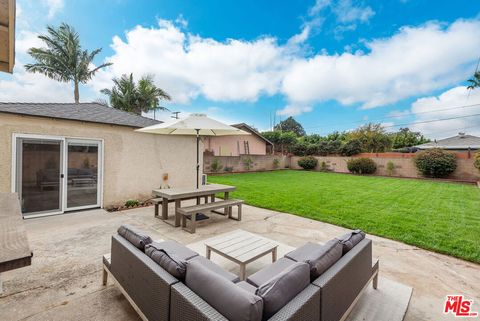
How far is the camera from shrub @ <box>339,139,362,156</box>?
1983 centimetres

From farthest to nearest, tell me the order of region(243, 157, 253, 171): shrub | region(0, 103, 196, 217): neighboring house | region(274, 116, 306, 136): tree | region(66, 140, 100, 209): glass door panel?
region(274, 116, 306, 136): tree
region(243, 157, 253, 171): shrub
region(66, 140, 100, 209): glass door panel
region(0, 103, 196, 217): neighboring house

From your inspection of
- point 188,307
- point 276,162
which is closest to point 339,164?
point 276,162

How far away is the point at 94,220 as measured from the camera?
223 inches

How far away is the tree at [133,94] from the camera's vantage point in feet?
69.8

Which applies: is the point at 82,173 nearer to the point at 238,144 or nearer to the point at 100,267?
the point at 100,267

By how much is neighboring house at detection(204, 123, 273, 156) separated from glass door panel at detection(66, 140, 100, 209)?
465 inches

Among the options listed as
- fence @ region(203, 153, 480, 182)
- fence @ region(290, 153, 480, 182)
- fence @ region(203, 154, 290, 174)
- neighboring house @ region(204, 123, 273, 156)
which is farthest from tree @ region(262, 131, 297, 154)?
fence @ region(290, 153, 480, 182)

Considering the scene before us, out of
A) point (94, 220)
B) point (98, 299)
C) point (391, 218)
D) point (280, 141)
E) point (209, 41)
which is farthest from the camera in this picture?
point (280, 141)

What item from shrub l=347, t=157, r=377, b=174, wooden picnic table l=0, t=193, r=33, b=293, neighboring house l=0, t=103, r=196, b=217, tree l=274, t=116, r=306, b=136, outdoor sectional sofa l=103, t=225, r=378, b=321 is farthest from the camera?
tree l=274, t=116, r=306, b=136

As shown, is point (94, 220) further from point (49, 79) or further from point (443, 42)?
point (49, 79)

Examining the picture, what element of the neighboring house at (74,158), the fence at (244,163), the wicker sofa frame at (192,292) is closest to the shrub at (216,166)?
the fence at (244,163)

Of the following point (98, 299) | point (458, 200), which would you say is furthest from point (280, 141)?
point (98, 299)

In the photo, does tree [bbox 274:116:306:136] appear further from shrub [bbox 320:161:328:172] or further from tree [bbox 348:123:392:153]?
shrub [bbox 320:161:328:172]

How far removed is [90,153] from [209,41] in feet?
27.2
